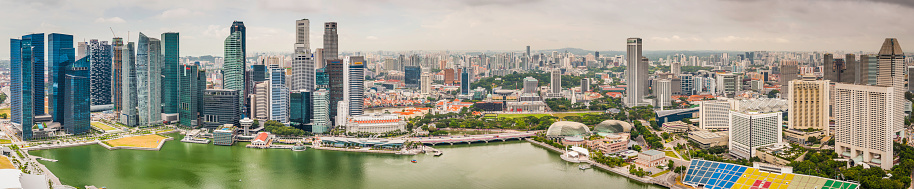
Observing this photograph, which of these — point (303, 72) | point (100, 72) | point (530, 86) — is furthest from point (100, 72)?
point (530, 86)

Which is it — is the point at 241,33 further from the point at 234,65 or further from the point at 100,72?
the point at 100,72

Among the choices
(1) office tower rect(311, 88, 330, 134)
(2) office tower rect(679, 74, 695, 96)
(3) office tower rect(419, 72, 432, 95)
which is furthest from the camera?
(3) office tower rect(419, 72, 432, 95)

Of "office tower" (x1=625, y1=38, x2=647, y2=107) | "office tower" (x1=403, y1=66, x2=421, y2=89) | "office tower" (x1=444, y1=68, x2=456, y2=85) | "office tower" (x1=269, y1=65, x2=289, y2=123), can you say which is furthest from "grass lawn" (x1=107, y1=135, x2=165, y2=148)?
"office tower" (x1=444, y1=68, x2=456, y2=85)

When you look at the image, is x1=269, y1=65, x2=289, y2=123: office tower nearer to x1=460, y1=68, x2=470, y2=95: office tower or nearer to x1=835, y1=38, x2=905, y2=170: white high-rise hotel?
x1=460, y1=68, x2=470, y2=95: office tower

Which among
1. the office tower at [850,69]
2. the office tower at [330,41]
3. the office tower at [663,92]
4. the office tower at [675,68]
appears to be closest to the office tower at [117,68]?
the office tower at [330,41]

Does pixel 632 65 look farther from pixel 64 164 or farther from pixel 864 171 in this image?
pixel 64 164

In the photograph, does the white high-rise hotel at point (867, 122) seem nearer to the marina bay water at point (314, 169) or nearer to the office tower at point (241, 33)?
the marina bay water at point (314, 169)

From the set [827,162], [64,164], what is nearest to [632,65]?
[827,162]
